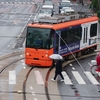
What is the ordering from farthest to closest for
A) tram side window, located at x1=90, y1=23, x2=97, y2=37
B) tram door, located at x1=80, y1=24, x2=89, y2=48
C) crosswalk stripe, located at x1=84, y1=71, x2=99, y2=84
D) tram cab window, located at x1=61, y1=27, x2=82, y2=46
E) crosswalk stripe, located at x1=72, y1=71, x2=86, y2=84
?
1. tram side window, located at x1=90, y1=23, x2=97, y2=37
2. tram door, located at x1=80, y1=24, x2=89, y2=48
3. tram cab window, located at x1=61, y1=27, x2=82, y2=46
4. crosswalk stripe, located at x1=72, y1=71, x2=86, y2=84
5. crosswalk stripe, located at x1=84, y1=71, x2=99, y2=84

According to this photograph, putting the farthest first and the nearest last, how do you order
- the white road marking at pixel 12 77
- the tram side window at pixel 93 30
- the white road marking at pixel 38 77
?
the tram side window at pixel 93 30, the white road marking at pixel 38 77, the white road marking at pixel 12 77

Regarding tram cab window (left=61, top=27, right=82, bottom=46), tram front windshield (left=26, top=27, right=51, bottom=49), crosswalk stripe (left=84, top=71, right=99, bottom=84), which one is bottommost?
crosswalk stripe (left=84, top=71, right=99, bottom=84)

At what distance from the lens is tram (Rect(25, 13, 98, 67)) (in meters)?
27.3

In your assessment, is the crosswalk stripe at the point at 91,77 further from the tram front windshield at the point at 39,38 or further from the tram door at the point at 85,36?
the tram door at the point at 85,36

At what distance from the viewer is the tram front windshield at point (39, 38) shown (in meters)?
27.3

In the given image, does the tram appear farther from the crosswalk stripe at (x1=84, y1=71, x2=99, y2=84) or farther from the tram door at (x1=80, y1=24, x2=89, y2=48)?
the crosswalk stripe at (x1=84, y1=71, x2=99, y2=84)

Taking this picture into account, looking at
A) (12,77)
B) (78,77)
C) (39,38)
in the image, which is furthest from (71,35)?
(12,77)

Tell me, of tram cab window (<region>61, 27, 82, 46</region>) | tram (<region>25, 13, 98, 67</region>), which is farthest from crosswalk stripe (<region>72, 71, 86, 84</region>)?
tram cab window (<region>61, 27, 82, 46</region>)

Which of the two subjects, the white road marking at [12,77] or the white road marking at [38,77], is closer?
the white road marking at [12,77]

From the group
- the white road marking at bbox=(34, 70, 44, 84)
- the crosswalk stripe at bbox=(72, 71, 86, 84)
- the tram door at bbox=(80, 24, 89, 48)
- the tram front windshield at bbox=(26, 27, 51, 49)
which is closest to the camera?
the white road marking at bbox=(34, 70, 44, 84)

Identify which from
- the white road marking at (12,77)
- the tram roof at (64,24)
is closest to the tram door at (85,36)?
the tram roof at (64,24)

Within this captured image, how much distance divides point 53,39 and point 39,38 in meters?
0.89

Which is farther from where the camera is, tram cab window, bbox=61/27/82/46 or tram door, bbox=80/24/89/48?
tram door, bbox=80/24/89/48

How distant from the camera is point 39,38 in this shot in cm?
2741
